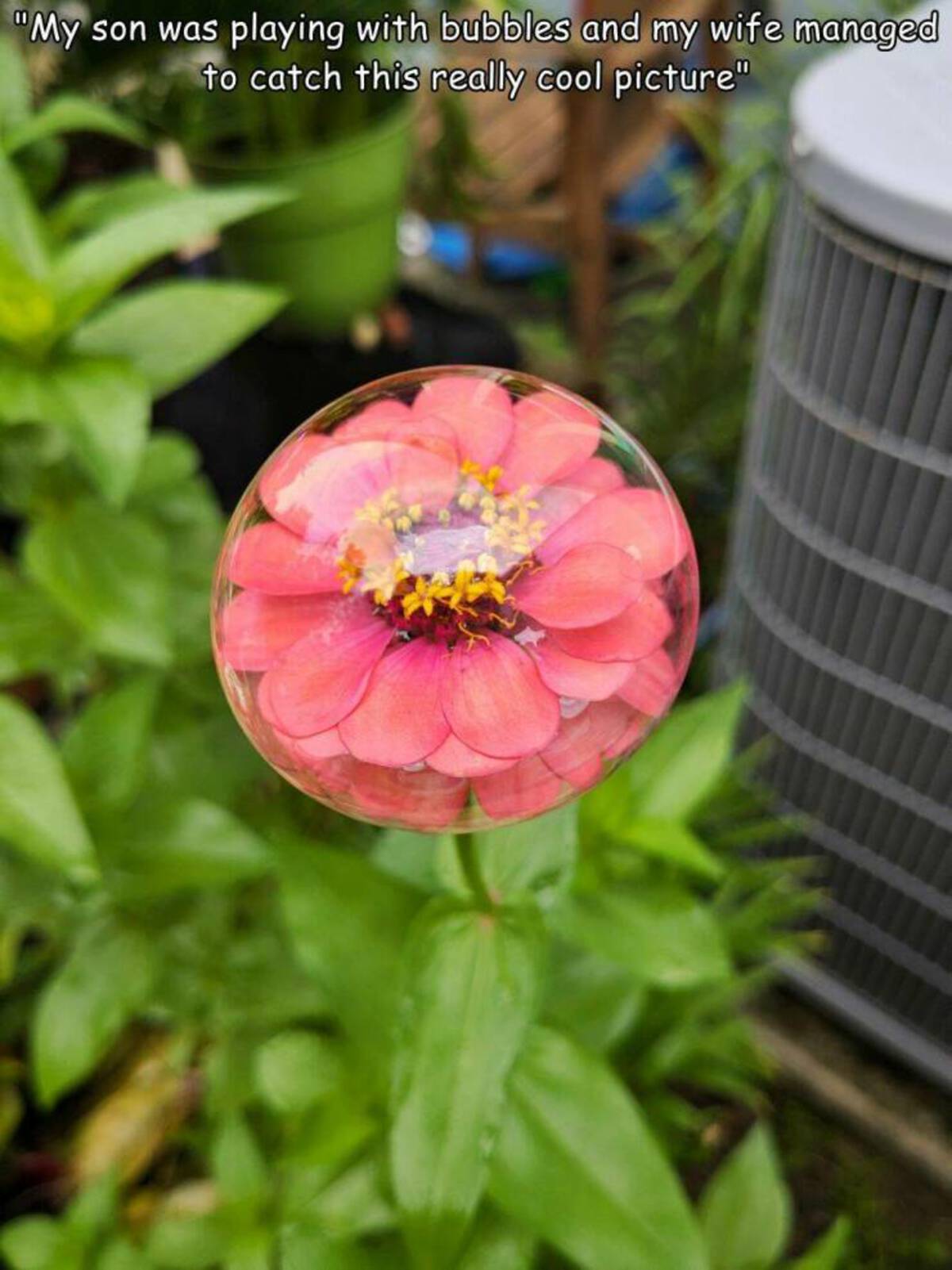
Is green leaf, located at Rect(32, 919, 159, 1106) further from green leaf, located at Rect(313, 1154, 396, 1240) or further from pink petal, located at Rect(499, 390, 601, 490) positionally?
pink petal, located at Rect(499, 390, 601, 490)

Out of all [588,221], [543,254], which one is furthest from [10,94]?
[543,254]

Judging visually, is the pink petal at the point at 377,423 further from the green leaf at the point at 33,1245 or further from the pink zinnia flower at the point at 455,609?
the green leaf at the point at 33,1245

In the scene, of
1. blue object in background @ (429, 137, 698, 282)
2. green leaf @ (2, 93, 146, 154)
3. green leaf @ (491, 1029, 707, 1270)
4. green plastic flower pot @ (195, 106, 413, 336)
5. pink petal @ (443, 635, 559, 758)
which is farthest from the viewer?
blue object in background @ (429, 137, 698, 282)

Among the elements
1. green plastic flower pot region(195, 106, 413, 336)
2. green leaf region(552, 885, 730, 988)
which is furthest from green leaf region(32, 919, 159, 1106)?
green plastic flower pot region(195, 106, 413, 336)

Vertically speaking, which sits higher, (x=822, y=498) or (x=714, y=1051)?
(x=822, y=498)

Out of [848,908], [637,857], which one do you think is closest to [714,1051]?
[848,908]

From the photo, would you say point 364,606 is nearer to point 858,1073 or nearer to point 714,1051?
point 714,1051
